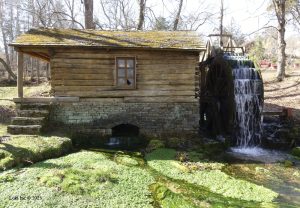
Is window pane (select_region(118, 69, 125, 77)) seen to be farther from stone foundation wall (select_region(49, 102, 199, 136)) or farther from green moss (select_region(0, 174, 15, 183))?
green moss (select_region(0, 174, 15, 183))

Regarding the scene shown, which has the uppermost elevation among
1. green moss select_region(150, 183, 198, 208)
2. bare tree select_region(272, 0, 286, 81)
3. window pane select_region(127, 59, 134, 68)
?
bare tree select_region(272, 0, 286, 81)

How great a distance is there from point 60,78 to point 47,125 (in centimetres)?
172

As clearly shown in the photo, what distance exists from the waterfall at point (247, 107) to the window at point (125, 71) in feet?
12.5

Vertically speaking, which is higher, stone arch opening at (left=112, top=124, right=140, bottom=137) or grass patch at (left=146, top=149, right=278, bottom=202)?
stone arch opening at (left=112, top=124, right=140, bottom=137)

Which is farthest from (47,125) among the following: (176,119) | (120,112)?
(176,119)

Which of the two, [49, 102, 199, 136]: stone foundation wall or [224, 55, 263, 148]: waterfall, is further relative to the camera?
[224, 55, 263, 148]: waterfall

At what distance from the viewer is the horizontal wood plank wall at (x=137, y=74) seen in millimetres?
12117

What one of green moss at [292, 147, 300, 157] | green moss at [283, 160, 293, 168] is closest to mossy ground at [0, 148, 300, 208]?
green moss at [283, 160, 293, 168]

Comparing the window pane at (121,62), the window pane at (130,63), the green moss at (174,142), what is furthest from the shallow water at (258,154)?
the window pane at (121,62)

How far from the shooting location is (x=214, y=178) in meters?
8.26

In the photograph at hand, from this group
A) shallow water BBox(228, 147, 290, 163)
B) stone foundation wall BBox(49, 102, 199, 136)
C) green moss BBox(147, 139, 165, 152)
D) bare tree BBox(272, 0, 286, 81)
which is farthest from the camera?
bare tree BBox(272, 0, 286, 81)

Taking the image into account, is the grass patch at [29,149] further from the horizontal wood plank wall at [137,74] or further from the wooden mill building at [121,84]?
the horizontal wood plank wall at [137,74]

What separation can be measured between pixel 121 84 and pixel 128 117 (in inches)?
48.3

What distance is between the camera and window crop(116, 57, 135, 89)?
40.3 ft
